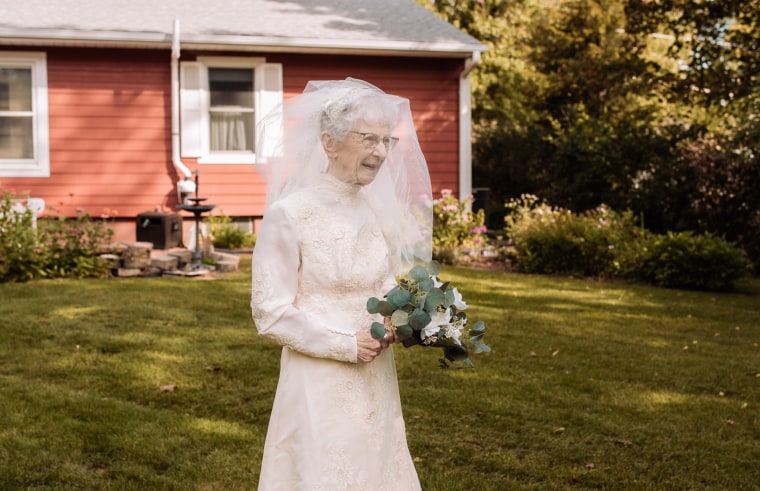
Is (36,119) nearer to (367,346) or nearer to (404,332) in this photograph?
(367,346)

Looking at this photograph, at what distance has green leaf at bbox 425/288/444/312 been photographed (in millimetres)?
2658

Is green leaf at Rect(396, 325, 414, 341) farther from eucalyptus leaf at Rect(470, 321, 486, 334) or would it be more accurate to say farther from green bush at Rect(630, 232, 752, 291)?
green bush at Rect(630, 232, 752, 291)

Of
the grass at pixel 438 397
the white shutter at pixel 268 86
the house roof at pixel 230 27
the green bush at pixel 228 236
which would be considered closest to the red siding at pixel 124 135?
the white shutter at pixel 268 86

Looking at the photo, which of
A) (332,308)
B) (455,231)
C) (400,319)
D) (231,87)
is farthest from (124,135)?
(400,319)

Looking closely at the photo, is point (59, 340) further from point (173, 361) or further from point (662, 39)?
point (662, 39)

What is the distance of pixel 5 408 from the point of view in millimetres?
5090

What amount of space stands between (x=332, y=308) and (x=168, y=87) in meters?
11.6

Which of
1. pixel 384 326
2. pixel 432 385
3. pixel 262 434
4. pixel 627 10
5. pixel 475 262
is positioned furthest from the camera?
pixel 627 10

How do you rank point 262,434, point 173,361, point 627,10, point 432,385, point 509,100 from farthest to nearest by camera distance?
point 509,100
point 627,10
point 173,361
point 432,385
point 262,434

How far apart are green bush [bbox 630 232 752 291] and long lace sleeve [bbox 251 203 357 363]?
28.2ft

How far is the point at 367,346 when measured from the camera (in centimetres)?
272

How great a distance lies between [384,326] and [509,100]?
87.1 ft

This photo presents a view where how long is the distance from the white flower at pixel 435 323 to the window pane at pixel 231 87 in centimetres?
1166

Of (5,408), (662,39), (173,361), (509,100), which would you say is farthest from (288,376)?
(662,39)
